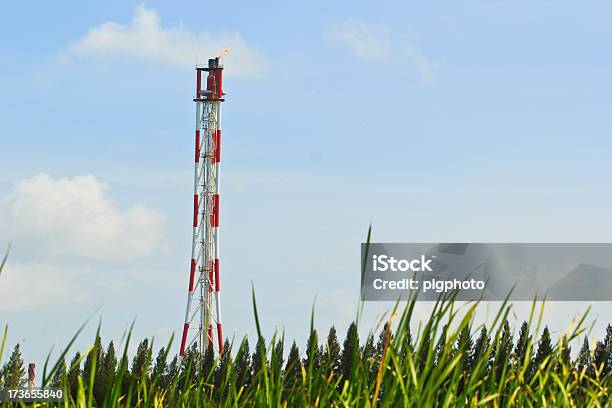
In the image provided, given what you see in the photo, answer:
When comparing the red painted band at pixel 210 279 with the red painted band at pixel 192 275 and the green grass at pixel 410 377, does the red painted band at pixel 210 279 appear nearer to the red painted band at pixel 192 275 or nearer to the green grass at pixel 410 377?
the red painted band at pixel 192 275

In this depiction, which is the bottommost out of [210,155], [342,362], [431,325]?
[431,325]

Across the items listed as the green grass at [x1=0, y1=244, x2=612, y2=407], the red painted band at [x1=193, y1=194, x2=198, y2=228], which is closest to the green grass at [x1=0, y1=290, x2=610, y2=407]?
the green grass at [x1=0, y1=244, x2=612, y2=407]

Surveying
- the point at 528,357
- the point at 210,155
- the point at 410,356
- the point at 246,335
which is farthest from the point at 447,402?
the point at 210,155

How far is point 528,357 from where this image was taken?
5418 millimetres

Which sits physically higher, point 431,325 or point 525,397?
point 431,325

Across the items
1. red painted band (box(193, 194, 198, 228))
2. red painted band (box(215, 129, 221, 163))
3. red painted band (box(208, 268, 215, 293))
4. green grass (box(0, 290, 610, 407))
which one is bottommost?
green grass (box(0, 290, 610, 407))

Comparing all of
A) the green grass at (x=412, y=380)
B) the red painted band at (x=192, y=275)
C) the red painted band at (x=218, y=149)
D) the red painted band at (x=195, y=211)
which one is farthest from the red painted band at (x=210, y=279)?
the green grass at (x=412, y=380)

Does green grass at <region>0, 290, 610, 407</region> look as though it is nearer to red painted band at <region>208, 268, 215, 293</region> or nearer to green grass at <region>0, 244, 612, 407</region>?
green grass at <region>0, 244, 612, 407</region>

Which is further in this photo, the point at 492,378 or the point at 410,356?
the point at 492,378

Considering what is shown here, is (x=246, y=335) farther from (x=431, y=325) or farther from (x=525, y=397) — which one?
(x=525, y=397)

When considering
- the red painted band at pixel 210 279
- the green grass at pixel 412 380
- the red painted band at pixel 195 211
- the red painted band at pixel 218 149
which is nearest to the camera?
the green grass at pixel 412 380

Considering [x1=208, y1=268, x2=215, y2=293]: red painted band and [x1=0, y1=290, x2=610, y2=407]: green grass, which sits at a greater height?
[x1=208, y1=268, x2=215, y2=293]: red painted band

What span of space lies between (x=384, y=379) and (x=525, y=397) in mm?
880

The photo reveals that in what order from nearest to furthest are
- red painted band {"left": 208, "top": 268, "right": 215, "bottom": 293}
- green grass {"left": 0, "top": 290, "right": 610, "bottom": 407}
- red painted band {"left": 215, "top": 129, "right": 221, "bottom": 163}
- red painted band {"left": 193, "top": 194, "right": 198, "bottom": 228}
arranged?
green grass {"left": 0, "top": 290, "right": 610, "bottom": 407}
red painted band {"left": 193, "top": 194, "right": 198, "bottom": 228}
red painted band {"left": 215, "top": 129, "right": 221, "bottom": 163}
red painted band {"left": 208, "top": 268, "right": 215, "bottom": 293}
